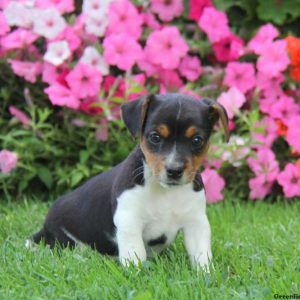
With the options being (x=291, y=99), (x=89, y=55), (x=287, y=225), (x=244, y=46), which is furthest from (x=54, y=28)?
(x=287, y=225)

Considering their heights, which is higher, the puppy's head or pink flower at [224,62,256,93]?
the puppy's head

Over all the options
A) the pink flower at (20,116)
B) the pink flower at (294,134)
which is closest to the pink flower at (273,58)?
the pink flower at (294,134)

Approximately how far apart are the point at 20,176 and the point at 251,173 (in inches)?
81.0

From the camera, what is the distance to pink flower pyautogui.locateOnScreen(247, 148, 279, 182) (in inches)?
243

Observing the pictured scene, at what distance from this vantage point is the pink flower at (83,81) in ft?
19.9

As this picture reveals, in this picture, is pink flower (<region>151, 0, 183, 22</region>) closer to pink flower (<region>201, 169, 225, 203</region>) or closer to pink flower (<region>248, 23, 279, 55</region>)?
pink flower (<region>248, 23, 279, 55</region>)

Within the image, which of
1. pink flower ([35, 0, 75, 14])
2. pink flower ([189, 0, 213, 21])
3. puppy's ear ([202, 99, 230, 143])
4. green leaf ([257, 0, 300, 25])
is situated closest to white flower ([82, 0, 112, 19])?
pink flower ([35, 0, 75, 14])

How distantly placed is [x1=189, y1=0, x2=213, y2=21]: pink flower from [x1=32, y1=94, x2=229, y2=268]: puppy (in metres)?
2.73

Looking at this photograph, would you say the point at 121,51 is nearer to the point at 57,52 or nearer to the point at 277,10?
the point at 57,52

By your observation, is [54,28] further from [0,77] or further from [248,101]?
[248,101]

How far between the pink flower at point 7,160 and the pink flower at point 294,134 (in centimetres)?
236

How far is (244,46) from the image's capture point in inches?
266

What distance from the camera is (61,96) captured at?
19.7 feet

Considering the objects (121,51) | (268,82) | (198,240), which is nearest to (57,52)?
(121,51)
